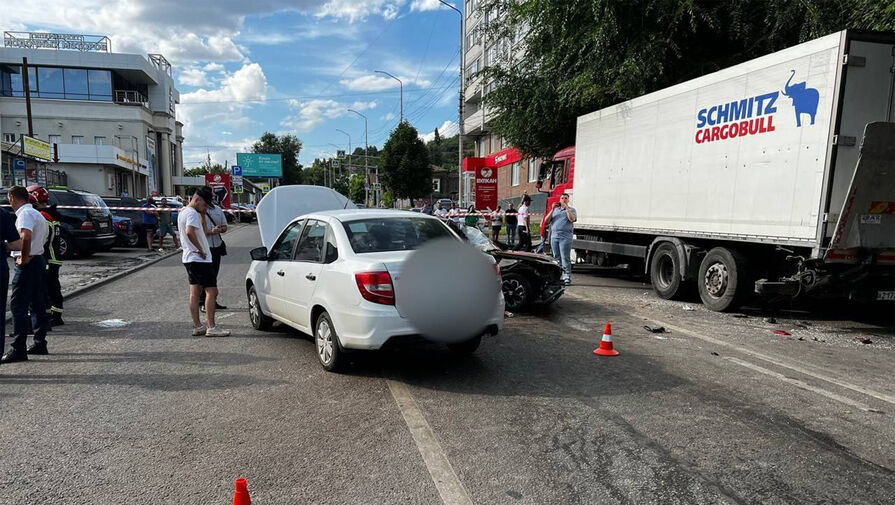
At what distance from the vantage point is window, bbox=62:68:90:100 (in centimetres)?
5084

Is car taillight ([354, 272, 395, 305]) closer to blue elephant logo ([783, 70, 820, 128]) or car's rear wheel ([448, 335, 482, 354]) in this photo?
car's rear wheel ([448, 335, 482, 354])

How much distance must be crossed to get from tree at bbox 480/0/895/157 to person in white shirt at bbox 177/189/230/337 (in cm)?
1082

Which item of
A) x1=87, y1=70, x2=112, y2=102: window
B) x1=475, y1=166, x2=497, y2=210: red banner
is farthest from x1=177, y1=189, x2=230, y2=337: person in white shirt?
x1=87, y1=70, x2=112, y2=102: window

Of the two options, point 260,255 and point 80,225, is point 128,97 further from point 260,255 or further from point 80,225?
point 260,255

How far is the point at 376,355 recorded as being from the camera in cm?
589

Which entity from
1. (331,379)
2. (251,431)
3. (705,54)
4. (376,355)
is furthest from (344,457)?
(705,54)

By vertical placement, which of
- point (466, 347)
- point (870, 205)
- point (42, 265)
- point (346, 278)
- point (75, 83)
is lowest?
point (466, 347)

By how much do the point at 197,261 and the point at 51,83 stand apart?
2231 inches

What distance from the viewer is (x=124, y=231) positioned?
17.2m

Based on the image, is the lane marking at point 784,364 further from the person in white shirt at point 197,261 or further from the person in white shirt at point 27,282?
the person in white shirt at point 27,282

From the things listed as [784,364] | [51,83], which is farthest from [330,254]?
[51,83]

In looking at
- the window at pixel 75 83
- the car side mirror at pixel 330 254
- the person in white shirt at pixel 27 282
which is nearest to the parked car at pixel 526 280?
the car side mirror at pixel 330 254

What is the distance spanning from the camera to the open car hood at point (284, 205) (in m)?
9.66

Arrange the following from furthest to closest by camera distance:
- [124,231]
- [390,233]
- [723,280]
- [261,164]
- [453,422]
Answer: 1. [261,164]
2. [124,231]
3. [723,280]
4. [390,233]
5. [453,422]
